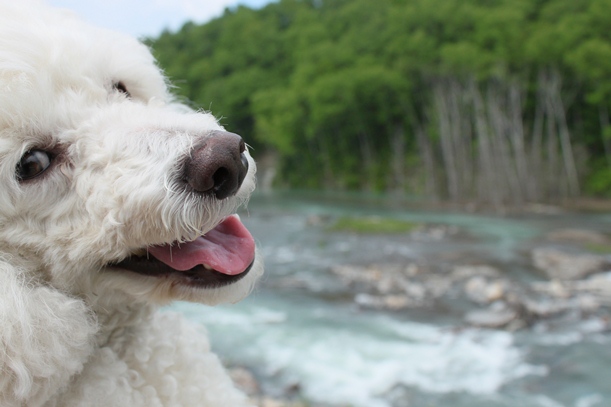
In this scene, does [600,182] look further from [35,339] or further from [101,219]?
[35,339]

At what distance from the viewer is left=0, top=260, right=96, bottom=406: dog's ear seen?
1.13 m

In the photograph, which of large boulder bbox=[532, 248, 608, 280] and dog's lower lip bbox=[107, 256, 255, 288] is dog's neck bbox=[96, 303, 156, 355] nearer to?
dog's lower lip bbox=[107, 256, 255, 288]

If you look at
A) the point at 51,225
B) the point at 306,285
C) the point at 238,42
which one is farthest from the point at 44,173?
the point at 238,42

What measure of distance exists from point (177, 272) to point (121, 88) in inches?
30.2

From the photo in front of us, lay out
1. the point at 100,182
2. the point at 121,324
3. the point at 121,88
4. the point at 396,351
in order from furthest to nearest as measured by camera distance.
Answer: the point at 396,351, the point at 121,88, the point at 121,324, the point at 100,182

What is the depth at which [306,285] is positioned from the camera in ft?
34.6

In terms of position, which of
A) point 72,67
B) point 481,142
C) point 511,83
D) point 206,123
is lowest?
point 481,142

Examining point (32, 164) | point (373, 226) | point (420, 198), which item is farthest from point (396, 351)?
point (420, 198)

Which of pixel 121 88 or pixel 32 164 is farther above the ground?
pixel 121 88

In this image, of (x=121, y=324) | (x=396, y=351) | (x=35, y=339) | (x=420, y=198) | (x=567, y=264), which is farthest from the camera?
(x=420, y=198)

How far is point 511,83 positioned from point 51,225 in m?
31.8

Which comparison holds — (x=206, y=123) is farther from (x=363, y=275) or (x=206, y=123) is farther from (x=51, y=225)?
(x=363, y=275)

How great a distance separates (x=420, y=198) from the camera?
3180 cm

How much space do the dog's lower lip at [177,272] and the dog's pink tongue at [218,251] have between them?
0.07 ft
